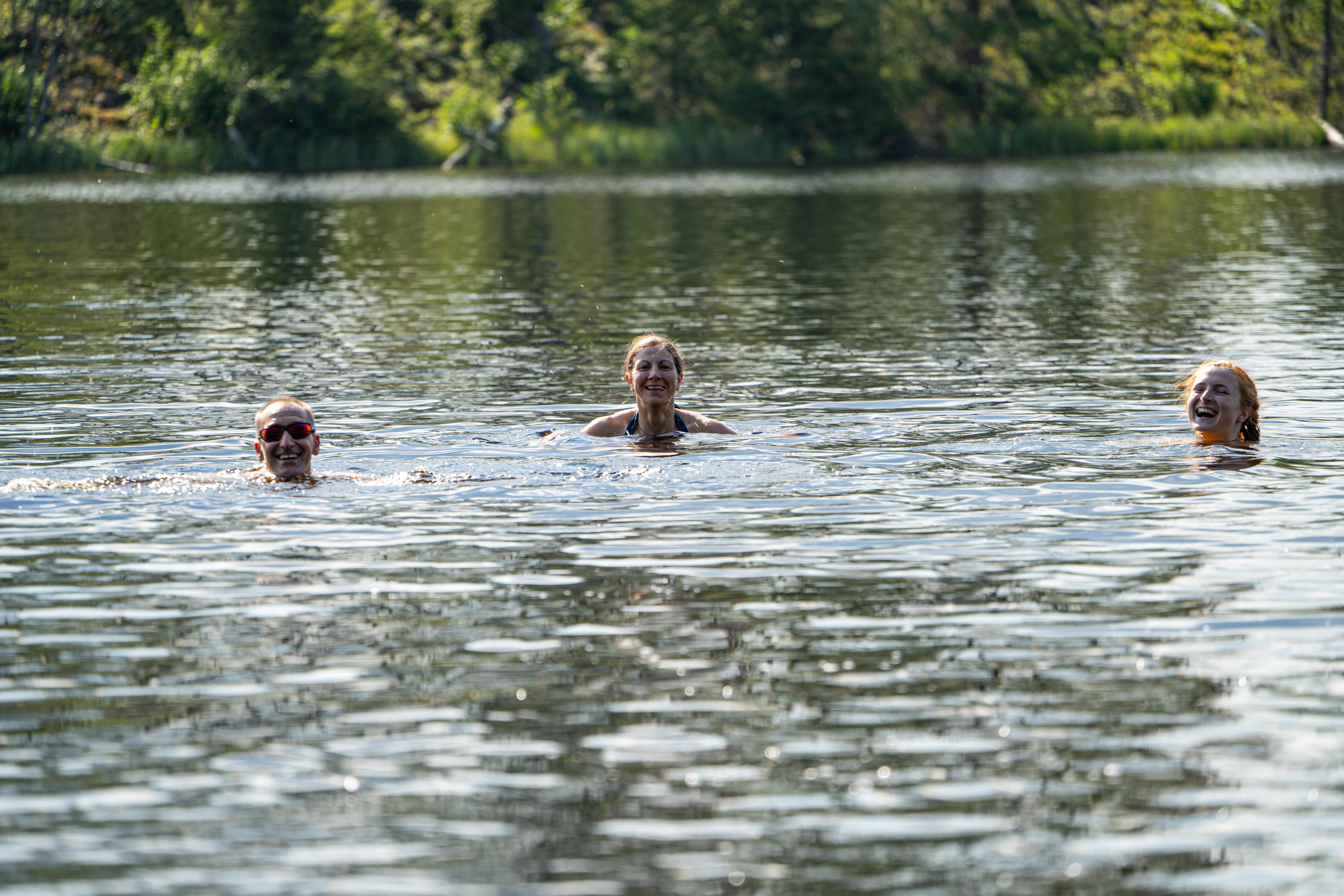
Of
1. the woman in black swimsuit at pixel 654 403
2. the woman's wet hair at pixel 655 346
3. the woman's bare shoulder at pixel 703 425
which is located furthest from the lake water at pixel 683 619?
the woman's wet hair at pixel 655 346

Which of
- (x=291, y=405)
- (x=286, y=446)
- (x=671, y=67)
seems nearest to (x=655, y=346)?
(x=291, y=405)

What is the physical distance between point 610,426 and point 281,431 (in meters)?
3.43

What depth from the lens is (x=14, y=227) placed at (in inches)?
1784

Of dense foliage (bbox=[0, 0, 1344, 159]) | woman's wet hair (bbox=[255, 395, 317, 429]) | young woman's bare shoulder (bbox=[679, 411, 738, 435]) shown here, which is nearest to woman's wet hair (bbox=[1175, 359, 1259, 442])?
young woman's bare shoulder (bbox=[679, 411, 738, 435])

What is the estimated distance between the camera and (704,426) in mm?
16297

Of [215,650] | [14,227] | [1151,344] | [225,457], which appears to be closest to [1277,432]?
[1151,344]

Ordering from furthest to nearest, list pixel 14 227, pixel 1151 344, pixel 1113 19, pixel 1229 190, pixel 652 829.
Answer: pixel 1113 19
pixel 1229 190
pixel 14 227
pixel 1151 344
pixel 652 829

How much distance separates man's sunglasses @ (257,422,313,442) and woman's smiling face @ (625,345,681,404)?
2.99 metres

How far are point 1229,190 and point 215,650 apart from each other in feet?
164

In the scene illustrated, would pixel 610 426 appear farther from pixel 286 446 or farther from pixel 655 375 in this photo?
pixel 286 446

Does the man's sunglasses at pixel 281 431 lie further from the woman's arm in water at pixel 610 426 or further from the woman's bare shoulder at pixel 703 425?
the woman's bare shoulder at pixel 703 425

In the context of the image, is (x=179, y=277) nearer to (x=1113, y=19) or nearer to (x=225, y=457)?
(x=225, y=457)

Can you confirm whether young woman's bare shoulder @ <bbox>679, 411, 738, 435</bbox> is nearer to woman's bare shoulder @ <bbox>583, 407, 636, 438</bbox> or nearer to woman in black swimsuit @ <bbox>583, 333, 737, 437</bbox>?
woman in black swimsuit @ <bbox>583, 333, 737, 437</bbox>

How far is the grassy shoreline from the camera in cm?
7969
